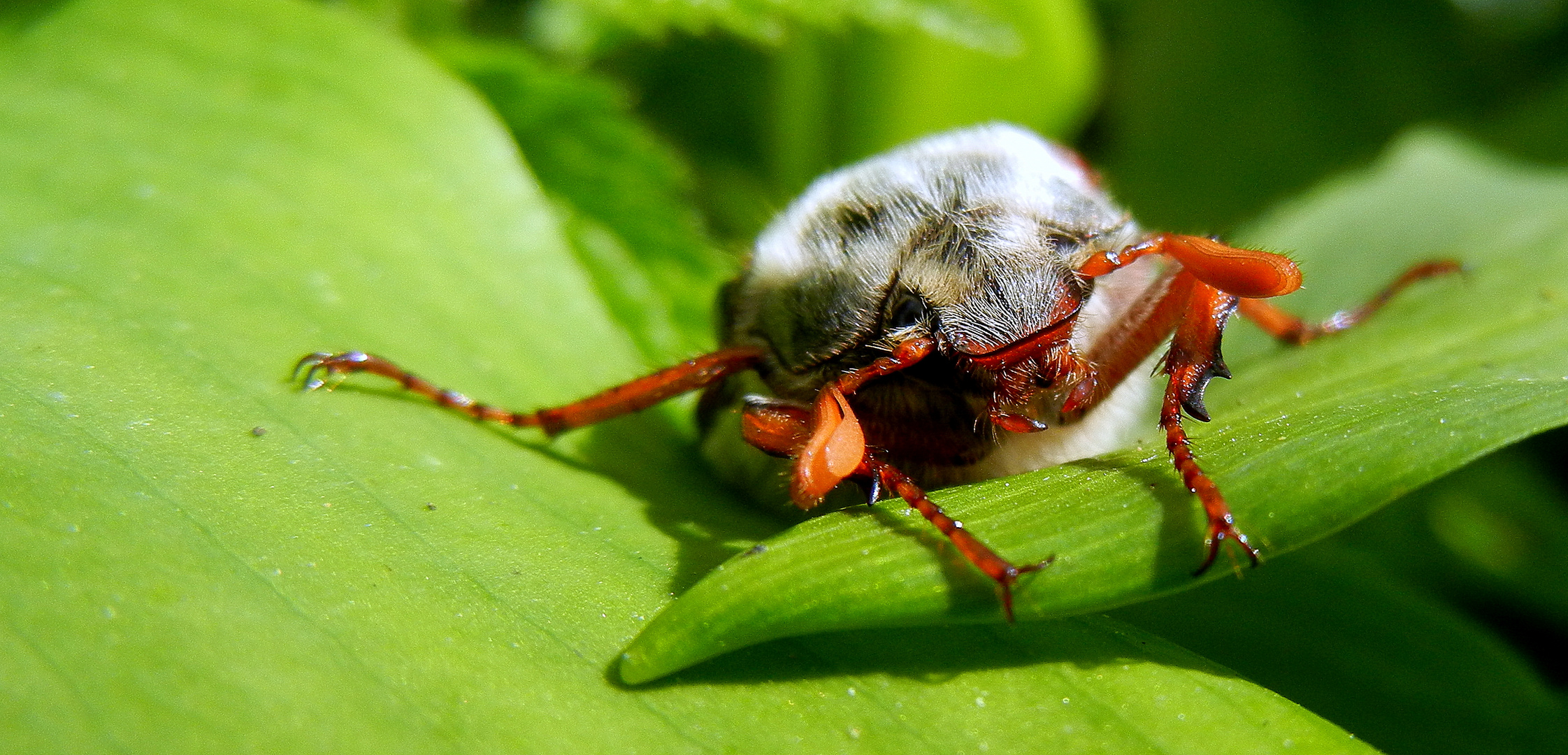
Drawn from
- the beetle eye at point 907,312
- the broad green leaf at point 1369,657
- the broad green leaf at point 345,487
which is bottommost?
the broad green leaf at point 1369,657

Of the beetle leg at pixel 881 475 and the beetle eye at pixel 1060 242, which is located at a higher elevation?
the beetle eye at pixel 1060 242

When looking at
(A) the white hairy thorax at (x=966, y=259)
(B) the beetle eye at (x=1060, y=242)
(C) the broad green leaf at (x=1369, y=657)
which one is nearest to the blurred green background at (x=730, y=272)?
(C) the broad green leaf at (x=1369, y=657)

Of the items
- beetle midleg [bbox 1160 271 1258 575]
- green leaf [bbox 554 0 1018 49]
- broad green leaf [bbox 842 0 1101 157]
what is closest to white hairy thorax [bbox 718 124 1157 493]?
beetle midleg [bbox 1160 271 1258 575]

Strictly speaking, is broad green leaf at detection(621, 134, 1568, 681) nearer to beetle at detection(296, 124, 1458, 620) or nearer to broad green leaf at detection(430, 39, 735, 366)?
beetle at detection(296, 124, 1458, 620)

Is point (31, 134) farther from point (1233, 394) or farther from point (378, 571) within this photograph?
point (1233, 394)

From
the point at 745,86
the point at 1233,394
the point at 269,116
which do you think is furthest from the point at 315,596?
the point at 745,86

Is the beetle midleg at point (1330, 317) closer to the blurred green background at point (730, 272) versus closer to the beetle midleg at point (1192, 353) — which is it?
the blurred green background at point (730, 272)
